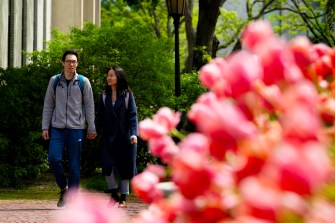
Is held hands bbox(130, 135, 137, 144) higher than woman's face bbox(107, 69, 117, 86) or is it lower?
lower

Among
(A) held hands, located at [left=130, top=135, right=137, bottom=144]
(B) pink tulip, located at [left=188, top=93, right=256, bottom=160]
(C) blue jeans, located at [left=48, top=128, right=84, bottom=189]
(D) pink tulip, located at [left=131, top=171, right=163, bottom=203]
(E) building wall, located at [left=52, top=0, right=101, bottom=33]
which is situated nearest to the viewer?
(B) pink tulip, located at [left=188, top=93, right=256, bottom=160]

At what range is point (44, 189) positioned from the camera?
15.5 m

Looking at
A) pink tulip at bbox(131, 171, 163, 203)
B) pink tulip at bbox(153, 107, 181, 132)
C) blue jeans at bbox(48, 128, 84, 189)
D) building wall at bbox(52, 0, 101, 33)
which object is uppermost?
building wall at bbox(52, 0, 101, 33)

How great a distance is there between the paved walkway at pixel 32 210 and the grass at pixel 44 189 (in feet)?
2.41

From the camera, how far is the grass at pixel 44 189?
14.1 m

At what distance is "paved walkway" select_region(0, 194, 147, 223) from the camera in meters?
10.7

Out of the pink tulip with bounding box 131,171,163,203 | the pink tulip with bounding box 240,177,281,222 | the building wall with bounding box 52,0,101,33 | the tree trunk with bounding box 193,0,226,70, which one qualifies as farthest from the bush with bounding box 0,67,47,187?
the building wall with bounding box 52,0,101,33

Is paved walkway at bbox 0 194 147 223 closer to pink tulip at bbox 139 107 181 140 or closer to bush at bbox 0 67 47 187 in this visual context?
bush at bbox 0 67 47 187

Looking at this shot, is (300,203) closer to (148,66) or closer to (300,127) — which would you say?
(300,127)

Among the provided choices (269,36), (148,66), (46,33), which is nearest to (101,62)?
(148,66)

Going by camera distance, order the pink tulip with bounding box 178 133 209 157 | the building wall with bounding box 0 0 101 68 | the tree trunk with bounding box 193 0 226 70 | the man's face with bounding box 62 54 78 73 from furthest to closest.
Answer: the building wall with bounding box 0 0 101 68 < the tree trunk with bounding box 193 0 226 70 < the man's face with bounding box 62 54 78 73 < the pink tulip with bounding box 178 133 209 157

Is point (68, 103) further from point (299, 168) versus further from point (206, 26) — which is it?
point (206, 26)

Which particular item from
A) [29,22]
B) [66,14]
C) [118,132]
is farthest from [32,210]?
[66,14]

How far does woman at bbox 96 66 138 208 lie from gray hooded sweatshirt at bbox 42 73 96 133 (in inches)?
15.7
